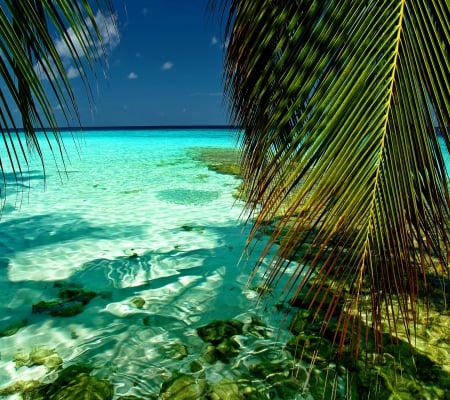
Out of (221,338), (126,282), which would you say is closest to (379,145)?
(221,338)

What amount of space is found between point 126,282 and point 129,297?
0.34m

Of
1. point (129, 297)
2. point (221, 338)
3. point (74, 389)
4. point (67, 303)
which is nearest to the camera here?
point (74, 389)

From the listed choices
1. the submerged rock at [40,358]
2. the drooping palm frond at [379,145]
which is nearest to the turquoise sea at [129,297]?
the submerged rock at [40,358]

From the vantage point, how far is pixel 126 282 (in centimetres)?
371

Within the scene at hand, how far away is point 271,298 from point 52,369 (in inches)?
76.8

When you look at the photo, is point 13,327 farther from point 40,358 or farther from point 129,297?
point 129,297

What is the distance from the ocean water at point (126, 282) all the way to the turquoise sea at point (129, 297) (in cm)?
1

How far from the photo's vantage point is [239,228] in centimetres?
559

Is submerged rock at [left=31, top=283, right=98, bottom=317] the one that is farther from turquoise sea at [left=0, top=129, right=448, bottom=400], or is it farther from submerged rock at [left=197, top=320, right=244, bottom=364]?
submerged rock at [left=197, top=320, right=244, bottom=364]

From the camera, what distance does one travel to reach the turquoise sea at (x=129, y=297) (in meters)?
2.42

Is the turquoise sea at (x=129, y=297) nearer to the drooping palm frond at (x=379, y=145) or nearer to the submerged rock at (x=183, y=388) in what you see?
the submerged rock at (x=183, y=388)

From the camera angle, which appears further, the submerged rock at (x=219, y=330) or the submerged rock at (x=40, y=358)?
the submerged rock at (x=219, y=330)

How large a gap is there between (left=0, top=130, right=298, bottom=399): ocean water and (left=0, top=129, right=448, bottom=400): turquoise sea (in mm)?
12

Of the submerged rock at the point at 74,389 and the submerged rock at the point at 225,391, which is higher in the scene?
the submerged rock at the point at 225,391
